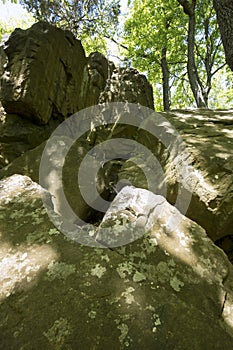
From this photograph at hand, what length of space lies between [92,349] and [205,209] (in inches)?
79.9

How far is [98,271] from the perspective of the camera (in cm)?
189

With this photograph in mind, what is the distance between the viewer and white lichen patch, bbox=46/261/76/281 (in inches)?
72.5

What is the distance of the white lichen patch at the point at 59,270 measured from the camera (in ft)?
6.04

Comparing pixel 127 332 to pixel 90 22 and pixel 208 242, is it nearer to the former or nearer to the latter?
pixel 208 242

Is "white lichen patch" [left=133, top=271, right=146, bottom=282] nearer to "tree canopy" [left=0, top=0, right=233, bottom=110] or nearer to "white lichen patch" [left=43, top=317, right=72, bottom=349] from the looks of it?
"white lichen patch" [left=43, top=317, right=72, bottom=349]

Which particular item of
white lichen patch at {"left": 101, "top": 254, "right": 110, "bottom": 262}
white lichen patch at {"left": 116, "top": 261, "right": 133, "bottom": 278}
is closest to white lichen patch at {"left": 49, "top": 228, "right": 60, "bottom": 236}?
white lichen patch at {"left": 101, "top": 254, "right": 110, "bottom": 262}

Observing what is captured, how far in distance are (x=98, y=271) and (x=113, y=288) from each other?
0.15 metres

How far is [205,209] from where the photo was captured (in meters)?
3.12

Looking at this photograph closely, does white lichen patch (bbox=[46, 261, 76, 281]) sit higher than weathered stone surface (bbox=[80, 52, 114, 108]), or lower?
lower

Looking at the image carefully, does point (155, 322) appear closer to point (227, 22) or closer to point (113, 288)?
point (113, 288)

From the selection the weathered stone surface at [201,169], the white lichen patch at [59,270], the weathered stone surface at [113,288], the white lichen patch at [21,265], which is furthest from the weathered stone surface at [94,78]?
the white lichen patch at [59,270]

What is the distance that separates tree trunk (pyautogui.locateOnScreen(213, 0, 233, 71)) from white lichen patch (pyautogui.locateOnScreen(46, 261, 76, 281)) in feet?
17.8

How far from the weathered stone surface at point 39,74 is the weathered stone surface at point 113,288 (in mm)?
2477

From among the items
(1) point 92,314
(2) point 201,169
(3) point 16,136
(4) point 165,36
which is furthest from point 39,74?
(4) point 165,36
